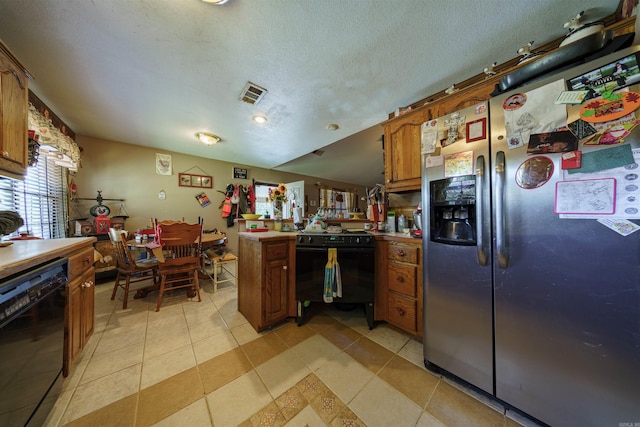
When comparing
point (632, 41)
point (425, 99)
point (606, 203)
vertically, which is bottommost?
point (606, 203)

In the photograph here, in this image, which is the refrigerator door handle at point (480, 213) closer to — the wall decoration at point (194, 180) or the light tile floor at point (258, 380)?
the light tile floor at point (258, 380)

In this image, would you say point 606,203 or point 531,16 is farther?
point 531,16

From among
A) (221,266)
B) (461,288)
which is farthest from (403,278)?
(221,266)

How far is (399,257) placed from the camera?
1641 millimetres

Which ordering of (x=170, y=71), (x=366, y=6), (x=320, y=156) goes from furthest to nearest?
(x=320, y=156) < (x=170, y=71) < (x=366, y=6)

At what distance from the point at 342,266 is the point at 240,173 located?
12.3 ft

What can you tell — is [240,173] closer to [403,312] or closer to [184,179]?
[184,179]

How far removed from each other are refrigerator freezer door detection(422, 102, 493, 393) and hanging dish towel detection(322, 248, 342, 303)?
2.27 ft

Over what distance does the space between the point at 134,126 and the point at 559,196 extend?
167 inches

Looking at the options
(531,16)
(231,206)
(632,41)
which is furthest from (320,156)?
(632,41)

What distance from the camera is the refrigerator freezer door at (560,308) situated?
78 centimetres

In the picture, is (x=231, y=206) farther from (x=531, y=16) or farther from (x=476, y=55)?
(x=531, y=16)

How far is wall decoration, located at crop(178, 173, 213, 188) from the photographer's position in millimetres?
3797

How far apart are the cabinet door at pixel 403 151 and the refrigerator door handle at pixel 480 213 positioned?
2.08 feet
